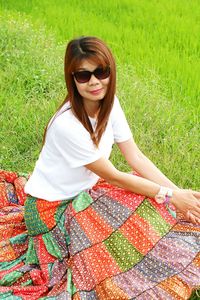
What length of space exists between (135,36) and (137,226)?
125 inches

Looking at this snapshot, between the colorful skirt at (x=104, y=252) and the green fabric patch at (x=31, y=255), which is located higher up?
the colorful skirt at (x=104, y=252)

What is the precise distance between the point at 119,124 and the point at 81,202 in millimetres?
400

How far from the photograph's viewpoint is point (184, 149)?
3.60 meters

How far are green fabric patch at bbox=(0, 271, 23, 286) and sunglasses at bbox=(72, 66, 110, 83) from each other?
825 mm

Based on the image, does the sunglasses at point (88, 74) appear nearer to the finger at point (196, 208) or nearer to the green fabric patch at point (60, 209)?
the green fabric patch at point (60, 209)

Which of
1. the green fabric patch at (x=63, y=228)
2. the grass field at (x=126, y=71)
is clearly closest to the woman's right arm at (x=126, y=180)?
the green fabric patch at (x=63, y=228)

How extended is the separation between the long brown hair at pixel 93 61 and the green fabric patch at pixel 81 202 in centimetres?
23

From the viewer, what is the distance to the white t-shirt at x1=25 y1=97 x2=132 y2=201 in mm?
2545

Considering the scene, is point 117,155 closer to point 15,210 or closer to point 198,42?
point 15,210

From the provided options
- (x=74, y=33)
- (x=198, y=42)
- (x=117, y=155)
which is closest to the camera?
(x=117, y=155)

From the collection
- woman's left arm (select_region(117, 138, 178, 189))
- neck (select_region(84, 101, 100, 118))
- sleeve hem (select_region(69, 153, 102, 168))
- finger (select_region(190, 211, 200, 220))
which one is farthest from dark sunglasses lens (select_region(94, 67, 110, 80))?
finger (select_region(190, 211, 200, 220))

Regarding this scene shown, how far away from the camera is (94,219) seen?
2.59m

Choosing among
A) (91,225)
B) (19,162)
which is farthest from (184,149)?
(91,225)

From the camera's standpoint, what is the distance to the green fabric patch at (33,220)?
270 cm
